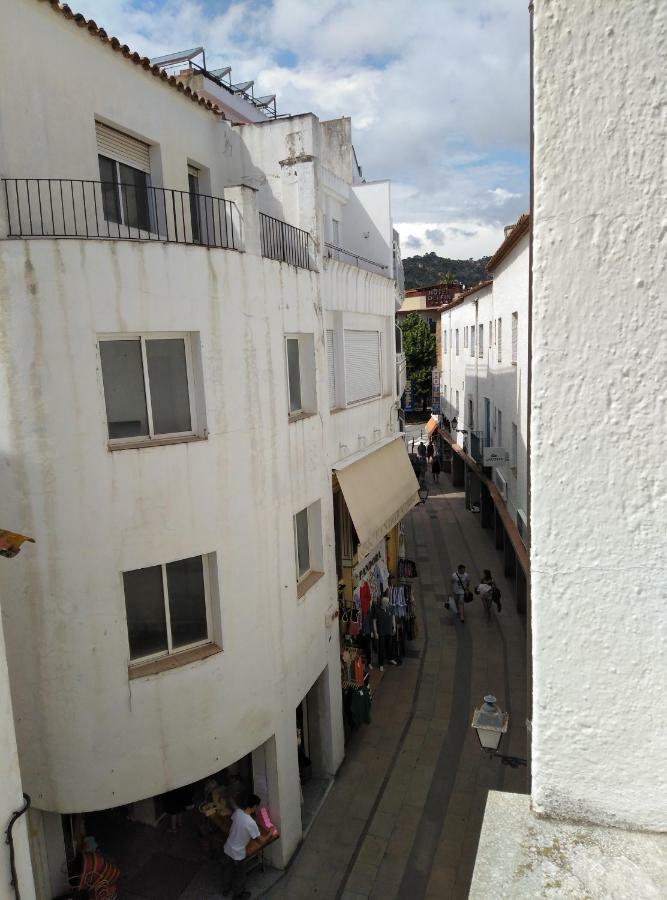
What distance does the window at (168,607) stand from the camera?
8.88m

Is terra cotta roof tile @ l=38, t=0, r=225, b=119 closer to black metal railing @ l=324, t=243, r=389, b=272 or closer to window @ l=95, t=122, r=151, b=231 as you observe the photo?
window @ l=95, t=122, r=151, b=231

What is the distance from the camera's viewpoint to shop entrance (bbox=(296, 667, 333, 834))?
12484 mm

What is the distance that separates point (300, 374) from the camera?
12.1m

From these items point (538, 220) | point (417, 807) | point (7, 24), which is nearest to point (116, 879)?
point (417, 807)

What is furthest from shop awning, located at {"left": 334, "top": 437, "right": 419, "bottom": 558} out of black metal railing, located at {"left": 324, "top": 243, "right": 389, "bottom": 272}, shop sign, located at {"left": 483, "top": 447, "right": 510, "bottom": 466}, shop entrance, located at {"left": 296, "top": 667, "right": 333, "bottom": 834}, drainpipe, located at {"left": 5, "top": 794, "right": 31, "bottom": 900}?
drainpipe, located at {"left": 5, "top": 794, "right": 31, "bottom": 900}

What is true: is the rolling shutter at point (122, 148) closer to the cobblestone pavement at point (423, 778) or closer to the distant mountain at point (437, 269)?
the cobblestone pavement at point (423, 778)

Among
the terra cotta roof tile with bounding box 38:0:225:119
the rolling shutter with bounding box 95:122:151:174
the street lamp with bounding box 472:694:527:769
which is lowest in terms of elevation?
the street lamp with bounding box 472:694:527:769

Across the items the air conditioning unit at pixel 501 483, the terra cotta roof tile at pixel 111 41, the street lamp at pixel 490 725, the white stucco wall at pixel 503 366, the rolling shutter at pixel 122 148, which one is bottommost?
the street lamp at pixel 490 725

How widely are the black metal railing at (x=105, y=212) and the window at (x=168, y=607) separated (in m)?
4.42

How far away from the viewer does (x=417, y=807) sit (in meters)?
11.6

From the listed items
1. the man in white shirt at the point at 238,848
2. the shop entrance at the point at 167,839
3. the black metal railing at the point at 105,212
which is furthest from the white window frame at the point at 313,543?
the black metal railing at the point at 105,212

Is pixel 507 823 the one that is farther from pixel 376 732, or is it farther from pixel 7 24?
pixel 376 732

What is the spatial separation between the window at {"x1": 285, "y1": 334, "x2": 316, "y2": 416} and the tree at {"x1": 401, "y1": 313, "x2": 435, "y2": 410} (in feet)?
155

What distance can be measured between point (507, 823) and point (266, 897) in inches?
363
